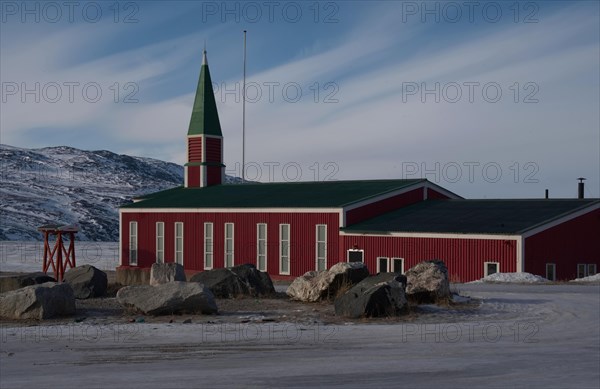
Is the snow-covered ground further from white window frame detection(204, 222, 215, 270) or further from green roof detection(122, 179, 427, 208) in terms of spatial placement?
white window frame detection(204, 222, 215, 270)

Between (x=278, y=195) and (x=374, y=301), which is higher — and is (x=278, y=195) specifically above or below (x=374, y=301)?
above

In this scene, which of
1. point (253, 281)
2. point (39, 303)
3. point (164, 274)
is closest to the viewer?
point (39, 303)

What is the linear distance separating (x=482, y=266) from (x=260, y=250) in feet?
45.9

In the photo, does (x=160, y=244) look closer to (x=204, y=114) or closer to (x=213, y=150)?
(x=213, y=150)

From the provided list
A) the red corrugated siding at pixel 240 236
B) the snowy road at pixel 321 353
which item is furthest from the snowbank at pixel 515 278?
the red corrugated siding at pixel 240 236

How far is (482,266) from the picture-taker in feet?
121

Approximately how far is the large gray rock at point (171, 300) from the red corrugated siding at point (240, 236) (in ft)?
76.0

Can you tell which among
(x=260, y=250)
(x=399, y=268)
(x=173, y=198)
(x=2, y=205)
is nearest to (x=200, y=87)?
(x=173, y=198)

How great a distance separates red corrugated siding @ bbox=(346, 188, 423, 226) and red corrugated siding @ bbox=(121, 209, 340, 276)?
934mm

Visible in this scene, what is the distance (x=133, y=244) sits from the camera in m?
53.9

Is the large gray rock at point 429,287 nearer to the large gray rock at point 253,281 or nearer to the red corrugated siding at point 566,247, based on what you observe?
the large gray rock at point 253,281

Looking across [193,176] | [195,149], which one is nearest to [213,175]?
[193,176]

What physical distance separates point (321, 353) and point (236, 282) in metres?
9.92

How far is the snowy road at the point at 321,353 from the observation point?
40.2ft
